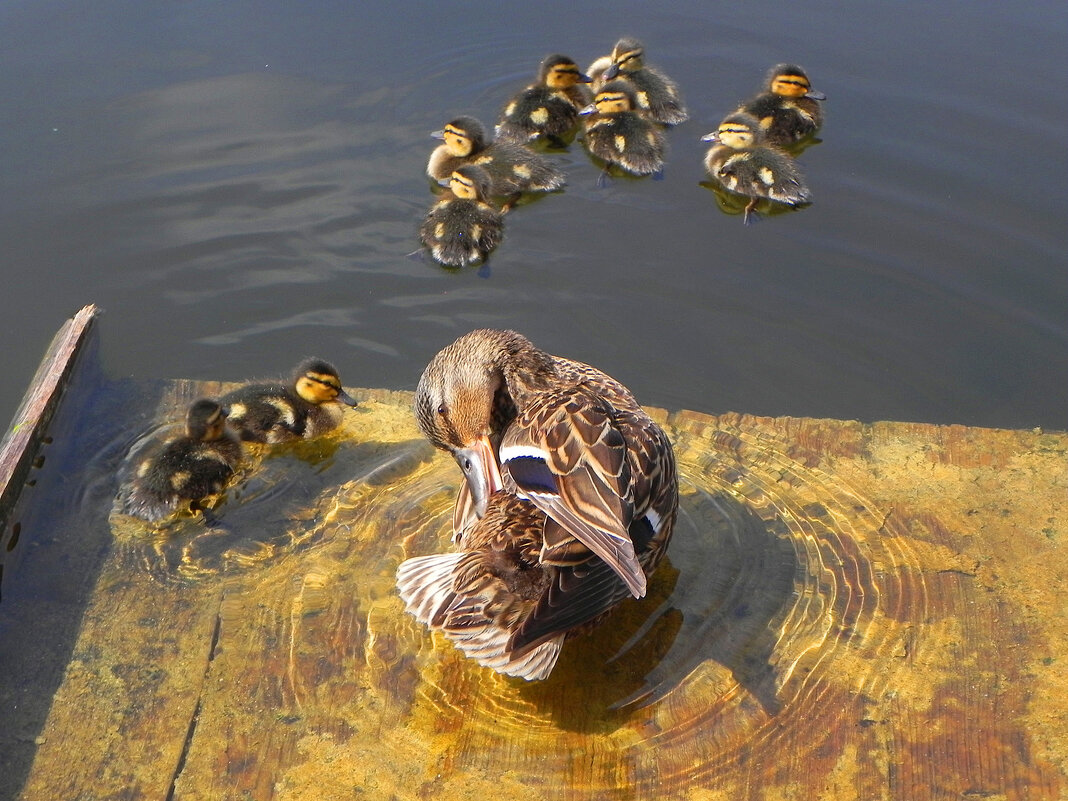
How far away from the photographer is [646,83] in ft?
17.1

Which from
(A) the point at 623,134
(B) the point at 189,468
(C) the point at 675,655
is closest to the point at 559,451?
(C) the point at 675,655

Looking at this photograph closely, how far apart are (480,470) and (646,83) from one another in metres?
3.30

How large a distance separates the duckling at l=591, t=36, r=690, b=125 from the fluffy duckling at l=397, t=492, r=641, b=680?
131 inches

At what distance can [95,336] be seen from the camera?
329 cm

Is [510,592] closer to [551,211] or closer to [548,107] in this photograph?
[551,211]

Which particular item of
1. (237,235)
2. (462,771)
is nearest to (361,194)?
(237,235)

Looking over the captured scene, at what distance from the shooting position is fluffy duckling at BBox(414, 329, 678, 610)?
2012mm

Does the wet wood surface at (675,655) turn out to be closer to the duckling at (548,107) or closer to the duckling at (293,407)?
the duckling at (293,407)

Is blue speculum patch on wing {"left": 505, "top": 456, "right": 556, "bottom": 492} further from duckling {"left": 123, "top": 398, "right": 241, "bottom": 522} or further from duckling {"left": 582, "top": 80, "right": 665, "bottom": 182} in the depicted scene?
duckling {"left": 582, "top": 80, "right": 665, "bottom": 182}

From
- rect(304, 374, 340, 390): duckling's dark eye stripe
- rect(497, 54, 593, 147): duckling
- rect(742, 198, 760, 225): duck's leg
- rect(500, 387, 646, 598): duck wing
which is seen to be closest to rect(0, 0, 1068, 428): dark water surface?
rect(742, 198, 760, 225): duck's leg

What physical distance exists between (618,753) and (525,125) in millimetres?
3649

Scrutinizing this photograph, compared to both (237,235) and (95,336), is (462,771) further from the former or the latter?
(237,235)

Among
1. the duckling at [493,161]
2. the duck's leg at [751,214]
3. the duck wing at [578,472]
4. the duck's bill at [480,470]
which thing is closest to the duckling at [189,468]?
the duck's bill at [480,470]

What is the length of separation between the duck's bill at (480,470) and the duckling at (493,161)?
91.7 inches
